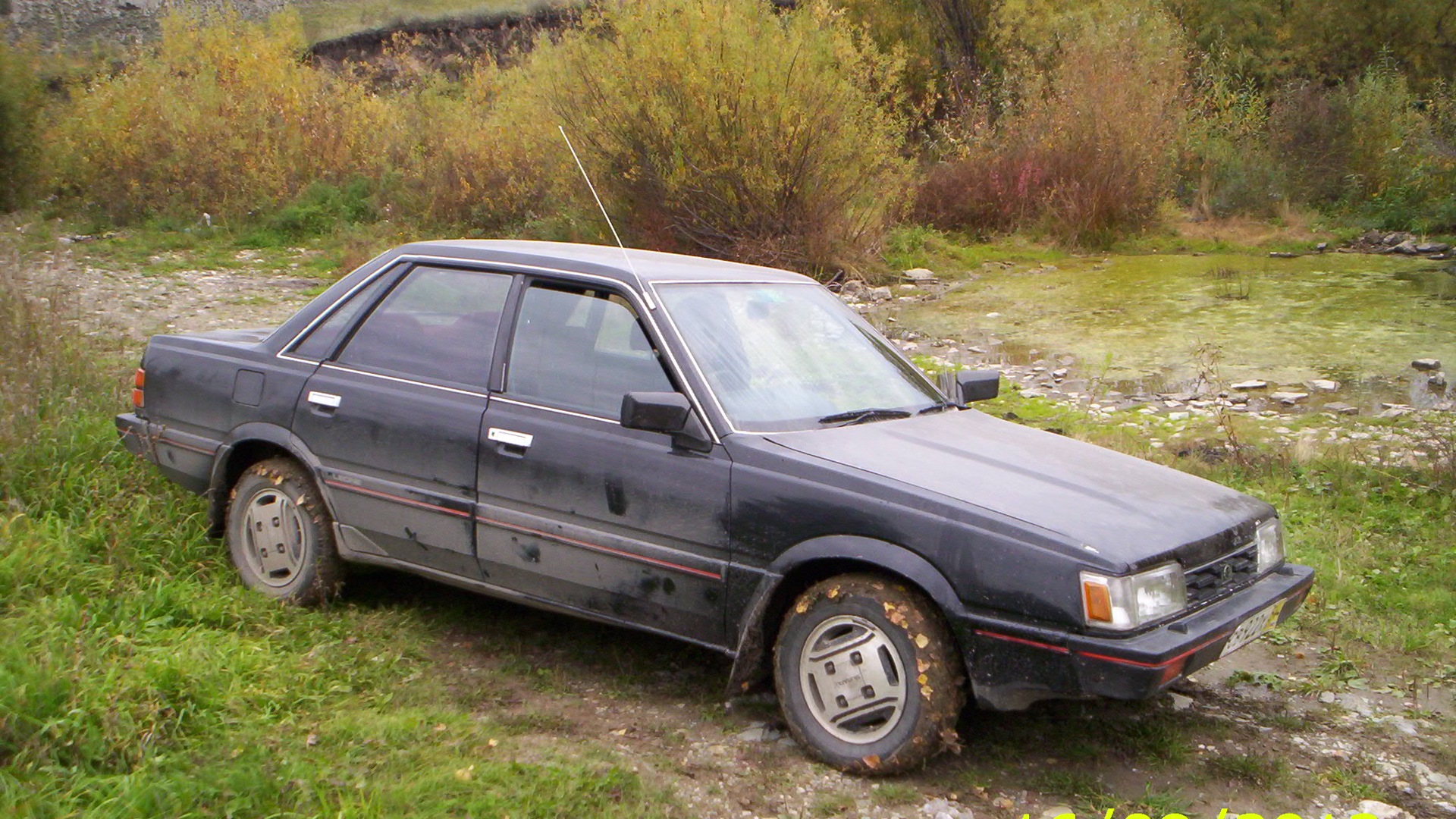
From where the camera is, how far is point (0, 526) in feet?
15.6

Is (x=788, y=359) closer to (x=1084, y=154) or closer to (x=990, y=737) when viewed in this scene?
(x=990, y=737)

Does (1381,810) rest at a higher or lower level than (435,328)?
lower

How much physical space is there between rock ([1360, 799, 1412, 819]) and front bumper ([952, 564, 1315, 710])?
2.14ft

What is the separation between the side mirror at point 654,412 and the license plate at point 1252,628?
1.75 m

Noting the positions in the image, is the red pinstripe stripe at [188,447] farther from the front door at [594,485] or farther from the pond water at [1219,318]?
the pond water at [1219,318]

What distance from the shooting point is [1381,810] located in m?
3.56

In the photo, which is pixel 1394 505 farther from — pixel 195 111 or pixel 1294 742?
pixel 195 111

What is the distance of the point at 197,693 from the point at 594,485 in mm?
1377

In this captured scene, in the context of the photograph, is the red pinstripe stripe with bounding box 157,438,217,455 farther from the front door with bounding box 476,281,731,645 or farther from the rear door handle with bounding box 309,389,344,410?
the front door with bounding box 476,281,731,645

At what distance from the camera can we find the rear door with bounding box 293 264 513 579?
14.2 feet

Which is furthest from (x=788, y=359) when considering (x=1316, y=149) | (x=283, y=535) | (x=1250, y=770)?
(x=1316, y=149)

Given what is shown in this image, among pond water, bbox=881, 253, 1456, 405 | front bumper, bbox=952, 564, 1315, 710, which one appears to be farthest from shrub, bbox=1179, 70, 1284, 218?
front bumper, bbox=952, 564, 1315, 710

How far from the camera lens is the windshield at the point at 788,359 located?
4070mm

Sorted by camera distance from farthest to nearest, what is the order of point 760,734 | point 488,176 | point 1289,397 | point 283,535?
point 488,176 → point 1289,397 → point 283,535 → point 760,734
